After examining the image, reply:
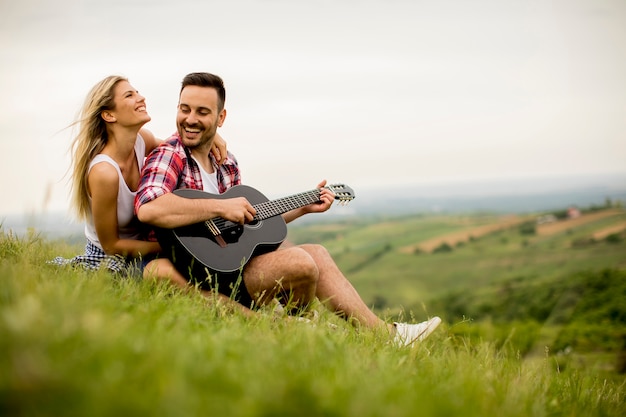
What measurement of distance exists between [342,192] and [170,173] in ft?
5.47

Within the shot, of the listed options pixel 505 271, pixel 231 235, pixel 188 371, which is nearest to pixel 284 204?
pixel 231 235

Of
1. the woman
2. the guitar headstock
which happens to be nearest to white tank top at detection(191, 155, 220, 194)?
the woman

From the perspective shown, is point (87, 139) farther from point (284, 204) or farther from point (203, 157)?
point (284, 204)

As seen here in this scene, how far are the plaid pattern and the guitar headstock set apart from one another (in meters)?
1.91

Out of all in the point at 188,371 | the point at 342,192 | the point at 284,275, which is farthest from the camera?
the point at 342,192

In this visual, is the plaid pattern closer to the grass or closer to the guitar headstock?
the grass

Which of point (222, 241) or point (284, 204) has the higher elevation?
point (284, 204)

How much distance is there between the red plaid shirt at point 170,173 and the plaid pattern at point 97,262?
0.44 meters

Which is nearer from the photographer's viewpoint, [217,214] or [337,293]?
[217,214]

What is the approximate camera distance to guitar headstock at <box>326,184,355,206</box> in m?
5.45

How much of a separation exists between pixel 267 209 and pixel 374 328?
4.37ft

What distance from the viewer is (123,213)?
183 inches

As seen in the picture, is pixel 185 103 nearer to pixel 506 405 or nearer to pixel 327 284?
pixel 327 284

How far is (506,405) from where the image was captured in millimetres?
2748
